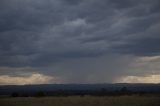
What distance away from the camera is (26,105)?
38000mm

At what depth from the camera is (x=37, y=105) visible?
37.3m

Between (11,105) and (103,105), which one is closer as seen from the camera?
(103,105)

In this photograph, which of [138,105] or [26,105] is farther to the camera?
[26,105]

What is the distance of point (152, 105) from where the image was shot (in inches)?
1346

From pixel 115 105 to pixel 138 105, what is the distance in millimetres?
2525

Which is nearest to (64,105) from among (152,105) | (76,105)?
(76,105)

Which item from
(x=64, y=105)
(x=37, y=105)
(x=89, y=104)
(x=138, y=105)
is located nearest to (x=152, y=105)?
(x=138, y=105)

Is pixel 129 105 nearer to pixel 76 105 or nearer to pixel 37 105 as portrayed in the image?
pixel 76 105

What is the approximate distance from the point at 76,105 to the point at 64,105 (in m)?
1.43

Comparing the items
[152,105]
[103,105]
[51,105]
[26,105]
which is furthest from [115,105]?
[26,105]

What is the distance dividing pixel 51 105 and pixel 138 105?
9766 mm

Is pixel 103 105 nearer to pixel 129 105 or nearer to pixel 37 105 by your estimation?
pixel 129 105

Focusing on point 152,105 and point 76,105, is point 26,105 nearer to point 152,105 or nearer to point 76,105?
point 76,105

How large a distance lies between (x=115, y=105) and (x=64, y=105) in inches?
231
